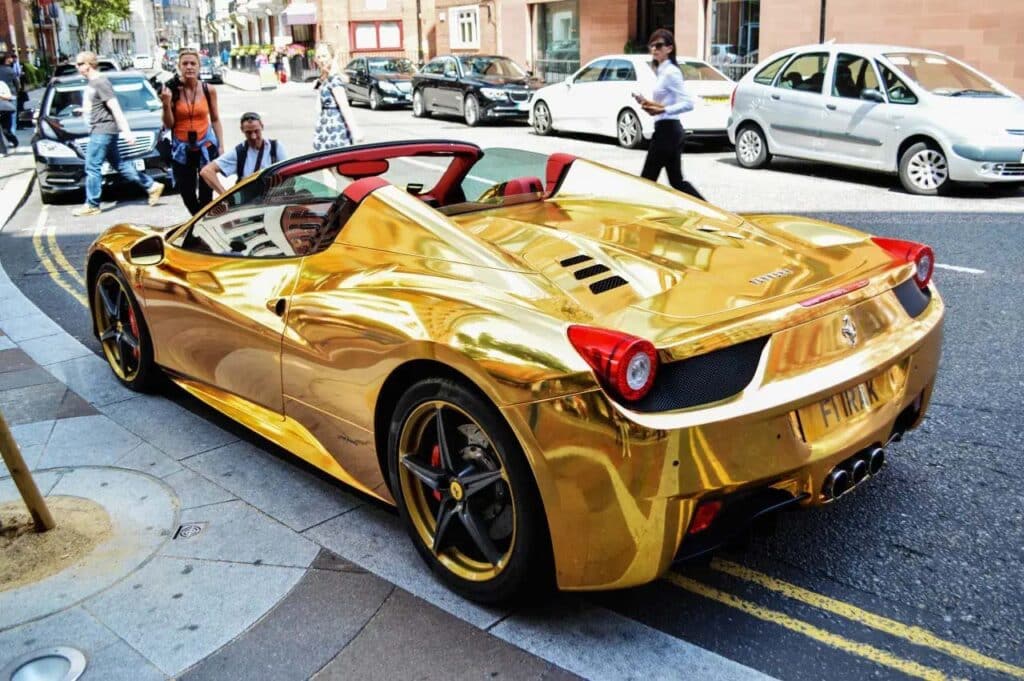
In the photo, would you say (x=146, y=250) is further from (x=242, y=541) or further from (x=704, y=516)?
(x=704, y=516)

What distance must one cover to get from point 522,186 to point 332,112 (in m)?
4.80

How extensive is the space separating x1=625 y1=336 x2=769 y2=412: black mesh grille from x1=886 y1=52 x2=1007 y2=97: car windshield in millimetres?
10239

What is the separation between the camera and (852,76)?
12367mm

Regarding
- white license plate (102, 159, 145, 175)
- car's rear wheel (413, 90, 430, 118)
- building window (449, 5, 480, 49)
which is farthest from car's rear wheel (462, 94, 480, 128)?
building window (449, 5, 480, 49)

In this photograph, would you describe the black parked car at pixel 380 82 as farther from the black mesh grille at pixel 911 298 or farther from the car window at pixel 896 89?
the black mesh grille at pixel 911 298

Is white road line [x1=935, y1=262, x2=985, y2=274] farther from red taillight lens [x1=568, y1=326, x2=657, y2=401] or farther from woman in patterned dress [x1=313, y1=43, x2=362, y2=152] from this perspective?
red taillight lens [x1=568, y1=326, x2=657, y2=401]

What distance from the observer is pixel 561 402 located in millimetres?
2680

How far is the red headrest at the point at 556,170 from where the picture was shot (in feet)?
14.6

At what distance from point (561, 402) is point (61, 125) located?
471 inches

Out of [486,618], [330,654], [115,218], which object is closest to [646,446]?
[486,618]

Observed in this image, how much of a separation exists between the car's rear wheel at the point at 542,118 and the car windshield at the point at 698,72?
274 centimetres

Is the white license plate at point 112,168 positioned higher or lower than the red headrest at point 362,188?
lower

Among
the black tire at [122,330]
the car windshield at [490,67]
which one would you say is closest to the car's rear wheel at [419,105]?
the car windshield at [490,67]

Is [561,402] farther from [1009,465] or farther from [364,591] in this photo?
[1009,465]
